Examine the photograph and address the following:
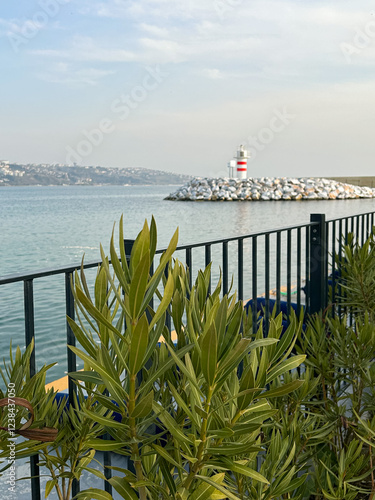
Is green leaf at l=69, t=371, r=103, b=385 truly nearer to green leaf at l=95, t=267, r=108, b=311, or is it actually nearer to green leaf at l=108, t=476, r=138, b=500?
green leaf at l=95, t=267, r=108, b=311

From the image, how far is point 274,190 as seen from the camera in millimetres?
48375

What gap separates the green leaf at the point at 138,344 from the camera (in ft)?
2.07

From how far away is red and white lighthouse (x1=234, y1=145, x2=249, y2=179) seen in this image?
52.6 meters

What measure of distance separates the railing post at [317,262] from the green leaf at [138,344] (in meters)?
2.25

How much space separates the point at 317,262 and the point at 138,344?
234cm

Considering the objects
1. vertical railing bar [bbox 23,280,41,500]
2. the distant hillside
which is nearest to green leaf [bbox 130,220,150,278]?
vertical railing bar [bbox 23,280,41,500]

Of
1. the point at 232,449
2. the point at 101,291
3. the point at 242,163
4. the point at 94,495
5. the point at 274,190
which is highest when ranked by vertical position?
the point at 242,163

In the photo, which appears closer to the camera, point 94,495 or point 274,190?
point 94,495

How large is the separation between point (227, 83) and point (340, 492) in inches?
1648

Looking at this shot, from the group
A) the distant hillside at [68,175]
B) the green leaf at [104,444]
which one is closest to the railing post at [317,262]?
the green leaf at [104,444]
